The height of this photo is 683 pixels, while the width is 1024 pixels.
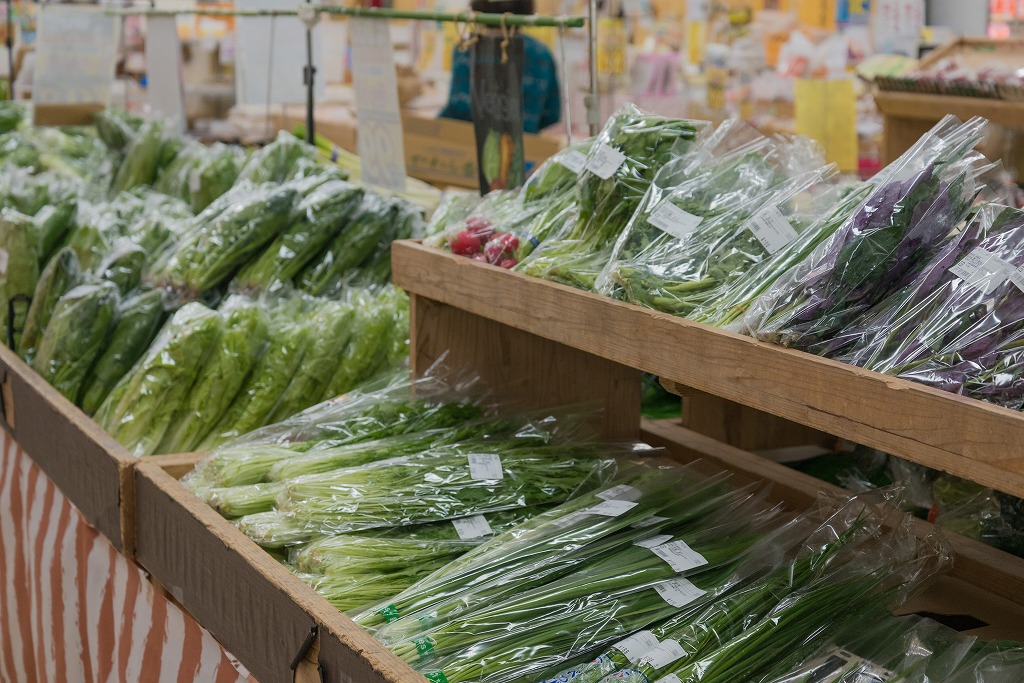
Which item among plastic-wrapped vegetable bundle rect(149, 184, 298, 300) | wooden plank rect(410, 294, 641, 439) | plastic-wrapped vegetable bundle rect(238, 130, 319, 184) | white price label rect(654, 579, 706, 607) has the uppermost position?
plastic-wrapped vegetable bundle rect(238, 130, 319, 184)

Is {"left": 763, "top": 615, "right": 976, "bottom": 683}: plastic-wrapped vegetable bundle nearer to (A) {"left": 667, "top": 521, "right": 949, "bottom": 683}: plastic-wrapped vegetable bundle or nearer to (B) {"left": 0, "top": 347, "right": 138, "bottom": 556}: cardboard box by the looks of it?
(A) {"left": 667, "top": 521, "right": 949, "bottom": 683}: plastic-wrapped vegetable bundle

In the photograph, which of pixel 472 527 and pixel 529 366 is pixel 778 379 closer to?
pixel 472 527

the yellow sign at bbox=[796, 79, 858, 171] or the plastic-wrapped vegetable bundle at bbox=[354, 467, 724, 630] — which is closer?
the plastic-wrapped vegetable bundle at bbox=[354, 467, 724, 630]

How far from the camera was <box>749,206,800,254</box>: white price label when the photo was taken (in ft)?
4.91

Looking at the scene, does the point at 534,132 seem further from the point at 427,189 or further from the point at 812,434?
the point at 812,434

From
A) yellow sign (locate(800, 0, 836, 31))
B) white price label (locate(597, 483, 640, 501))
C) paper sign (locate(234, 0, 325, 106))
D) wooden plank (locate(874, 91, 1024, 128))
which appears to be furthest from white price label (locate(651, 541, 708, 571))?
yellow sign (locate(800, 0, 836, 31))

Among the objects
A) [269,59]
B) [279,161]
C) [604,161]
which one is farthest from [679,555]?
[269,59]

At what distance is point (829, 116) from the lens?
182 inches

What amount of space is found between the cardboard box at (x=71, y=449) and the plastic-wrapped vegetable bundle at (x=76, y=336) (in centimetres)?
4

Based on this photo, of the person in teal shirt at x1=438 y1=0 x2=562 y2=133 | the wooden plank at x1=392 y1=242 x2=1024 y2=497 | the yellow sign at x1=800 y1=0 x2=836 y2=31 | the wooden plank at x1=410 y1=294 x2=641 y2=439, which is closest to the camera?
the wooden plank at x1=392 y1=242 x2=1024 y2=497

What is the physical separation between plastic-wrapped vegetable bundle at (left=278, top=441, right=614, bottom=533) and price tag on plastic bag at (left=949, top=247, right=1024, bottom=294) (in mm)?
761

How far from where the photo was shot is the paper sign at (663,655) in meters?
1.38

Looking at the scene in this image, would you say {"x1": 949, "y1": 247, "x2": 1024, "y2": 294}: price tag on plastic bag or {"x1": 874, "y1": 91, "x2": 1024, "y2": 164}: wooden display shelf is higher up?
{"x1": 949, "y1": 247, "x2": 1024, "y2": 294}: price tag on plastic bag

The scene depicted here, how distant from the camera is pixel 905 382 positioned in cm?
114
